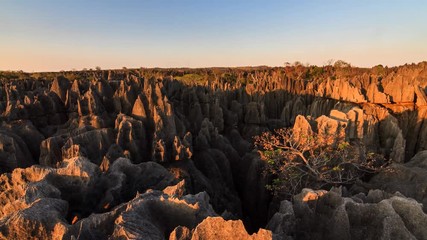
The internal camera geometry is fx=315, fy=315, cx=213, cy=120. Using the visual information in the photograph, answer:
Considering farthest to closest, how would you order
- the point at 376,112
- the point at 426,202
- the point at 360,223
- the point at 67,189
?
the point at 376,112, the point at 426,202, the point at 67,189, the point at 360,223

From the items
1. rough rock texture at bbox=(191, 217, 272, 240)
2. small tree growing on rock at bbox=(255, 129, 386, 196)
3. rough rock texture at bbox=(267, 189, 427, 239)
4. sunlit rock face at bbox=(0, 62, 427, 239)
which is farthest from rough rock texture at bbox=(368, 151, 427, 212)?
rough rock texture at bbox=(191, 217, 272, 240)

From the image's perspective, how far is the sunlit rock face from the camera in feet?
19.4

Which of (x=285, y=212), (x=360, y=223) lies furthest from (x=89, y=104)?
(x=360, y=223)

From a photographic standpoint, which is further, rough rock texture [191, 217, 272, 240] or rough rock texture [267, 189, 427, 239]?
rough rock texture [267, 189, 427, 239]

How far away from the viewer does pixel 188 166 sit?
1466cm

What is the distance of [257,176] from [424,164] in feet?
23.6

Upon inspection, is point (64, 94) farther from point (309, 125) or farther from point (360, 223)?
point (360, 223)

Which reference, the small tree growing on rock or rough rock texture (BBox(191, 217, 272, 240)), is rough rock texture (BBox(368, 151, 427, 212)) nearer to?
the small tree growing on rock

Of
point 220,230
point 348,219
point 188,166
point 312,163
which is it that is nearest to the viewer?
point 220,230

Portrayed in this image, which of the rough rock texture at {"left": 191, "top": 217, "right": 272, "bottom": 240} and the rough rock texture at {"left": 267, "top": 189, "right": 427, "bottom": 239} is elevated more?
the rough rock texture at {"left": 191, "top": 217, "right": 272, "bottom": 240}

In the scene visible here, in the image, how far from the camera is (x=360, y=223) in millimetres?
6777

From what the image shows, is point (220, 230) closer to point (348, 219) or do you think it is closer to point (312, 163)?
point (348, 219)

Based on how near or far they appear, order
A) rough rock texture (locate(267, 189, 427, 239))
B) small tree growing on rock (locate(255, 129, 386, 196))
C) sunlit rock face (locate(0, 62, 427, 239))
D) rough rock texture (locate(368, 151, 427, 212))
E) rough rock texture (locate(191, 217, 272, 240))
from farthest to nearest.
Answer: small tree growing on rock (locate(255, 129, 386, 196)), rough rock texture (locate(368, 151, 427, 212)), rough rock texture (locate(267, 189, 427, 239)), sunlit rock face (locate(0, 62, 427, 239)), rough rock texture (locate(191, 217, 272, 240))

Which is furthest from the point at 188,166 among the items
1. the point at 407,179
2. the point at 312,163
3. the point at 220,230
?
the point at 220,230
